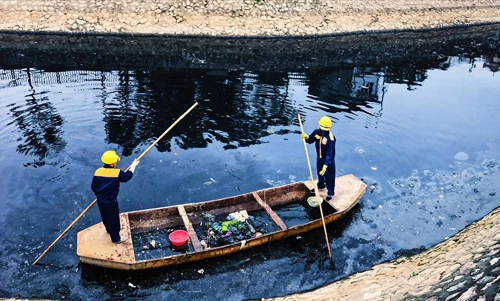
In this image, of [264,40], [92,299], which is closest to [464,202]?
[92,299]

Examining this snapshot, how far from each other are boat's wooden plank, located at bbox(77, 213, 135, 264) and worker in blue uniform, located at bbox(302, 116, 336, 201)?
5.05 meters

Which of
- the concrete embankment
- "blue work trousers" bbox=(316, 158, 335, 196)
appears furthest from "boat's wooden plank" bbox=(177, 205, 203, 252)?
the concrete embankment

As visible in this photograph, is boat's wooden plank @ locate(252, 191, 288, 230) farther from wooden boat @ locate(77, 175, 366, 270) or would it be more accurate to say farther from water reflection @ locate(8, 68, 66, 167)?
water reflection @ locate(8, 68, 66, 167)

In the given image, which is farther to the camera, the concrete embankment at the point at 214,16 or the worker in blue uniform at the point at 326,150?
the concrete embankment at the point at 214,16

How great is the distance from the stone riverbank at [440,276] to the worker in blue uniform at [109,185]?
401 centimetres

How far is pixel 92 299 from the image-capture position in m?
8.84

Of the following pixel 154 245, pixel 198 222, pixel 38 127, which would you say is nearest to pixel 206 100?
pixel 38 127

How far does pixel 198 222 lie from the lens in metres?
10.8

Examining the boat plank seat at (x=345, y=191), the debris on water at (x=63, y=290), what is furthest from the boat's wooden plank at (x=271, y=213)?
the debris on water at (x=63, y=290)

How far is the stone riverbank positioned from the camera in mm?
6742

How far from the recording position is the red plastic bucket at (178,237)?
10047 mm

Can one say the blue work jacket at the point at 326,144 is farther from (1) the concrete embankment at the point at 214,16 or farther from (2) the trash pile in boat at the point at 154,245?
(1) the concrete embankment at the point at 214,16

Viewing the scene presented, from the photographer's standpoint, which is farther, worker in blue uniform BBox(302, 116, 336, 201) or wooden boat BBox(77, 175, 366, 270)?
worker in blue uniform BBox(302, 116, 336, 201)

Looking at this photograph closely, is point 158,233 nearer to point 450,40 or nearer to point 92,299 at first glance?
point 92,299
